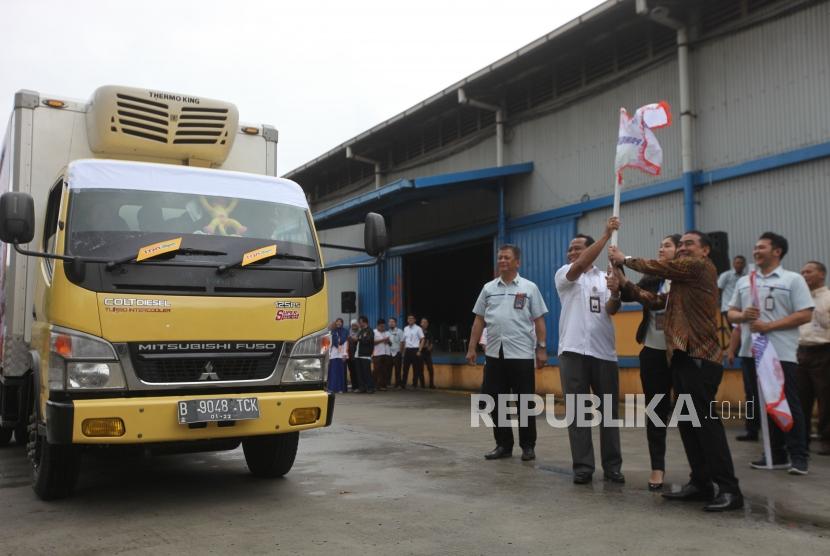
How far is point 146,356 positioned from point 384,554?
6.90 feet

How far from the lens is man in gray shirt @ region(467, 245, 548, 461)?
22.9ft

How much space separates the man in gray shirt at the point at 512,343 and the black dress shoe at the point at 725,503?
83.9 inches

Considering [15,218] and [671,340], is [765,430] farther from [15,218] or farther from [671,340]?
[15,218]

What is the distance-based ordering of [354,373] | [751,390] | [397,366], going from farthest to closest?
[397,366] < [354,373] < [751,390]

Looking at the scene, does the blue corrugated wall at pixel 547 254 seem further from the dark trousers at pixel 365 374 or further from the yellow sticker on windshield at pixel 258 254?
the yellow sticker on windshield at pixel 258 254

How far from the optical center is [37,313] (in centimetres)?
586

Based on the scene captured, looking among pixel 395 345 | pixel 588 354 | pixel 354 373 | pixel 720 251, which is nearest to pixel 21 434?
pixel 588 354

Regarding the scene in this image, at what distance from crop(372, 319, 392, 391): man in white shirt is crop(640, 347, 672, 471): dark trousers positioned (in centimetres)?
1239

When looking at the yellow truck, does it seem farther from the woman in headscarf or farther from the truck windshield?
the woman in headscarf

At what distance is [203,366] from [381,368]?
12825mm

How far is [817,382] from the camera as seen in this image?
7352 millimetres

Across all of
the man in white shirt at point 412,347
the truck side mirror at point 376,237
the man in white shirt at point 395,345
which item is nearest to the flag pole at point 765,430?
the truck side mirror at point 376,237

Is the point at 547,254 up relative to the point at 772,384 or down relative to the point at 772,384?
up

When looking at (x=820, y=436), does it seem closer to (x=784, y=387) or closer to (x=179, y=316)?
(x=784, y=387)
